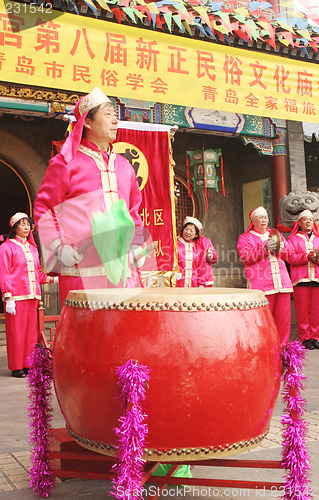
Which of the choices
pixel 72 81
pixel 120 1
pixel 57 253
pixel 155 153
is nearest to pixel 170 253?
pixel 155 153

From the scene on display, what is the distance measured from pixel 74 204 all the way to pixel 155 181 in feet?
11.7

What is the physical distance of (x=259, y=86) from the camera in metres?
5.80

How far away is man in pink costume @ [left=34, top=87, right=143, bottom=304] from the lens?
2.30 metres

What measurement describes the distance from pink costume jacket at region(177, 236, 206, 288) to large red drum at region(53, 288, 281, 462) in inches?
197

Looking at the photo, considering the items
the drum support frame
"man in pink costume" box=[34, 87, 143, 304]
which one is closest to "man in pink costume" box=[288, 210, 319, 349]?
"man in pink costume" box=[34, 87, 143, 304]

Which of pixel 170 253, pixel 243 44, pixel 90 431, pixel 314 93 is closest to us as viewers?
pixel 90 431

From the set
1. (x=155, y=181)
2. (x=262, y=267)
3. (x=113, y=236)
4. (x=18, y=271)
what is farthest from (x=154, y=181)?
(x=113, y=236)

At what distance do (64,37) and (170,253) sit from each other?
242cm

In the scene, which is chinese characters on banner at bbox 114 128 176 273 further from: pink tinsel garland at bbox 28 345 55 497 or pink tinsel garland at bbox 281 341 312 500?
pink tinsel garland at bbox 281 341 312 500

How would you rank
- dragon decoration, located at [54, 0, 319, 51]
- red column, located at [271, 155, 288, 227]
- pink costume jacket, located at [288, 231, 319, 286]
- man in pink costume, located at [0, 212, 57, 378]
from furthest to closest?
red column, located at [271, 155, 288, 227] → pink costume jacket, located at [288, 231, 319, 286] → dragon decoration, located at [54, 0, 319, 51] → man in pink costume, located at [0, 212, 57, 378]

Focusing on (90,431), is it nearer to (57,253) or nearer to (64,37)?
(57,253)

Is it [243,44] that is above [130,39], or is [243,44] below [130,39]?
above

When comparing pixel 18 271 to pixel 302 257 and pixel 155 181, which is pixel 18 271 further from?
pixel 302 257

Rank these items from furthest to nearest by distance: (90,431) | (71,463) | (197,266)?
(197,266)
(71,463)
(90,431)
